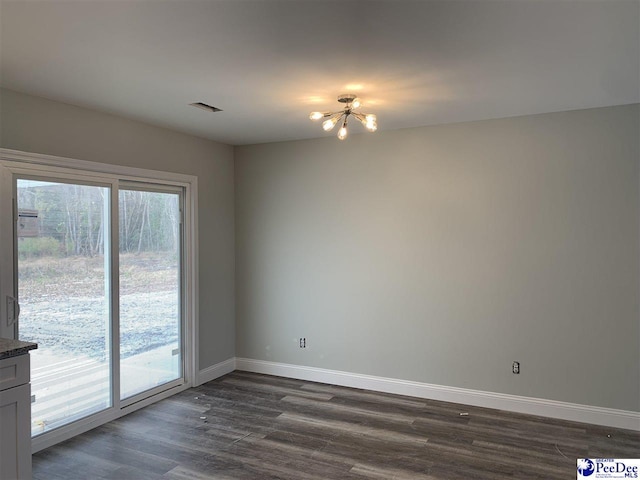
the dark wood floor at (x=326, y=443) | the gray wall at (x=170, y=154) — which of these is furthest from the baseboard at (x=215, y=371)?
the dark wood floor at (x=326, y=443)

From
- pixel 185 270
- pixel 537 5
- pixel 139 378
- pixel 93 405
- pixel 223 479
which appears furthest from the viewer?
pixel 185 270

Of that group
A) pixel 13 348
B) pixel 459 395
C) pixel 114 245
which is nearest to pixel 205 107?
pixel 114 245

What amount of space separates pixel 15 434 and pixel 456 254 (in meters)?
3.52

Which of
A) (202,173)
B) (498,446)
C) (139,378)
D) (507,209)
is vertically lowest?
(498,446)

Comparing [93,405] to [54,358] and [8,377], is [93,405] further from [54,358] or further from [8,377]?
[8,377]

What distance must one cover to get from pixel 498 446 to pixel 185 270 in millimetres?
3233

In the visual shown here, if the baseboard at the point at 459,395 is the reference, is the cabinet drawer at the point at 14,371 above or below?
above

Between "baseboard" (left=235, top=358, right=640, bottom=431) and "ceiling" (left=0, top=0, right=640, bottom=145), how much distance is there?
2.46 metres

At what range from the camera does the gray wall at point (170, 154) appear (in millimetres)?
3363

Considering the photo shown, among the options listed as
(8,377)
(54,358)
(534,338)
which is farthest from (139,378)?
(534,338)

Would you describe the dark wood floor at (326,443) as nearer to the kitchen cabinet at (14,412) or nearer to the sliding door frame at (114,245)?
the sliding door frame at (114,245)

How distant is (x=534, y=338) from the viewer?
4.05m

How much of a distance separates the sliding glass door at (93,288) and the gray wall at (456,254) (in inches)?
40.8

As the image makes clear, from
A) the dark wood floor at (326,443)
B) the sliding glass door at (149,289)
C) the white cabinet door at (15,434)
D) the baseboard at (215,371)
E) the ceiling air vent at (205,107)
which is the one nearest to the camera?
the white cabinet door at (15,434)
